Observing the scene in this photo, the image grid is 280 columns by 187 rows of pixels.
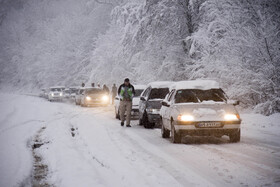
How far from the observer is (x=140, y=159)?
8102 millimetres

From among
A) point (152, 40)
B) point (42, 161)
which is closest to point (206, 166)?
point (42, 161)

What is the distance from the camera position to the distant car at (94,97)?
32156 mm

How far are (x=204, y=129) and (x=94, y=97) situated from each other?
75.3 ft

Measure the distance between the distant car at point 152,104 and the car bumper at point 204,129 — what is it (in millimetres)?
4830

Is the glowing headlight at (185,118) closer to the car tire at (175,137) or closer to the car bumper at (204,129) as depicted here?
the car bumper at (204,129)

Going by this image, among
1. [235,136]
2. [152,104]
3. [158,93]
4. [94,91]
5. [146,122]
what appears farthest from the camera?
[94,91]

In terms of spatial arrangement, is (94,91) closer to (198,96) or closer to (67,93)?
(67,93)

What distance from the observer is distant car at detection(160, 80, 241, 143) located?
32.8ft

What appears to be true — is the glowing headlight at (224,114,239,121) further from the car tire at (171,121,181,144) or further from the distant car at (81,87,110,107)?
the distant car at (81,87,110,107)

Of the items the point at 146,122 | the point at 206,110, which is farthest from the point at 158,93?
the point at 206,110

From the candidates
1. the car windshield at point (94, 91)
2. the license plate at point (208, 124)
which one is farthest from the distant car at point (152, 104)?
the car windshield at point (94, 91)

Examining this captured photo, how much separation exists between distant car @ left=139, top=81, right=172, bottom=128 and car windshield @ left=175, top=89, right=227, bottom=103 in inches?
142

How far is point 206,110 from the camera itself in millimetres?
10164

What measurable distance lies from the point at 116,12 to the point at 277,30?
54.0ft
